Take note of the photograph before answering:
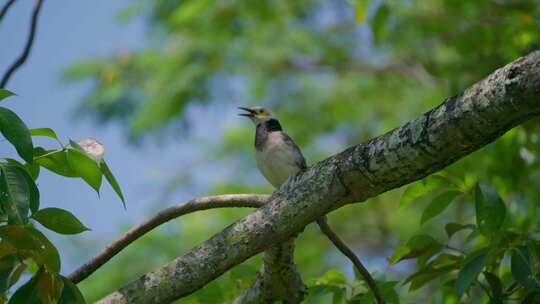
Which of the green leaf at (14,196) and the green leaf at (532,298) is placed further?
the green leaf at (532,298)

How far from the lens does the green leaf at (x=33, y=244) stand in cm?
278

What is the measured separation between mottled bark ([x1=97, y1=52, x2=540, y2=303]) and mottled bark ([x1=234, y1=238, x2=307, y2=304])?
55 centimetres

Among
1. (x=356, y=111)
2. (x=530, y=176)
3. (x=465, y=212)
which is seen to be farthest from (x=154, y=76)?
(x=530, y=176)

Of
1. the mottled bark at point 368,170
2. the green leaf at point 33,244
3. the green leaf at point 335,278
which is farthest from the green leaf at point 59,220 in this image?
the green leaf at point 335,278

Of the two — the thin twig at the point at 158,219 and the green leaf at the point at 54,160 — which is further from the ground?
the green leaf at the point at 54,160

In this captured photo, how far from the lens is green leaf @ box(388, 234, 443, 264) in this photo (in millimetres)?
3623

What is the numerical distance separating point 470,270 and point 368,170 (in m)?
0.55

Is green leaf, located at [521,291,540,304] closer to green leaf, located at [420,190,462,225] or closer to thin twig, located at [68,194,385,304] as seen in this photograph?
green leaf, located at [420,190,462,225]

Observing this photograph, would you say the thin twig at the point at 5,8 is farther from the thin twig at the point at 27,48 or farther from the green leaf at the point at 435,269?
the green leaf at the point at 435,269

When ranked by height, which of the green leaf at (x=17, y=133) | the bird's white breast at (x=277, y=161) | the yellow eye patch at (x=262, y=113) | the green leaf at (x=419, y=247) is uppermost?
the green leaf at (x=17, y=133)

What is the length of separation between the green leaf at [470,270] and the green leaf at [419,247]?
1.62 ft

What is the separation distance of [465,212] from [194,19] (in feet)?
15.2

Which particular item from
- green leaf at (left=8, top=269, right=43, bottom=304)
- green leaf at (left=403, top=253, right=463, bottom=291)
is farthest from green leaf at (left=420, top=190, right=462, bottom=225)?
green leaf at (left=8, top=269, right=43, bottom=304)

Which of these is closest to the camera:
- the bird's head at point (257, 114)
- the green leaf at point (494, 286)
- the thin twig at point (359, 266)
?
the green leaf at point (494, 286)
